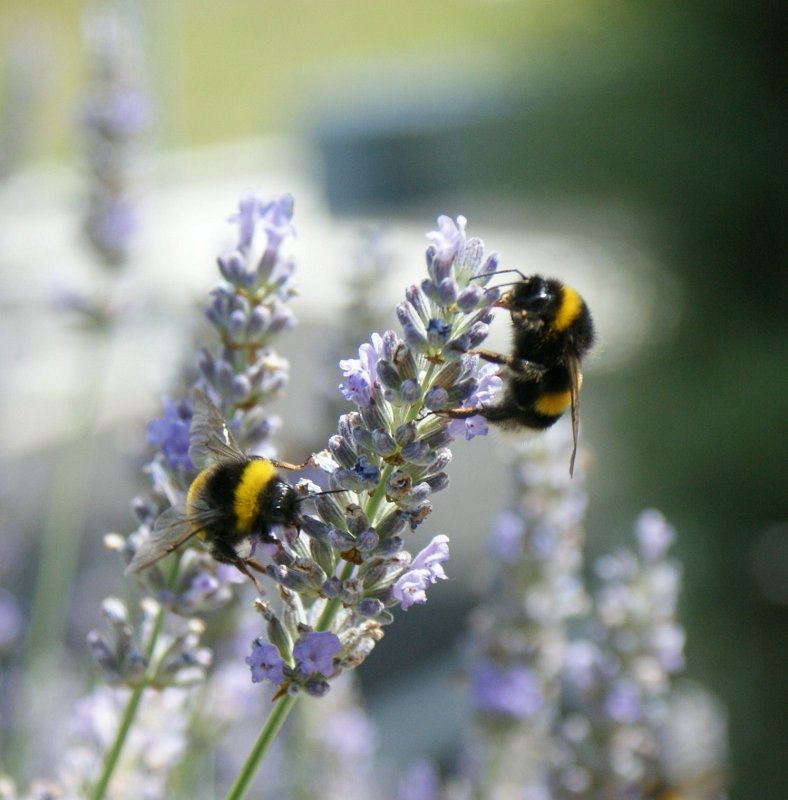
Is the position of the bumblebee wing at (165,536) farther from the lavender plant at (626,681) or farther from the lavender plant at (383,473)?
the lavender plant at (626,681)

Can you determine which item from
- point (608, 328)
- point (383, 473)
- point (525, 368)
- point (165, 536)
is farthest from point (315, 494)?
point (608, 328)

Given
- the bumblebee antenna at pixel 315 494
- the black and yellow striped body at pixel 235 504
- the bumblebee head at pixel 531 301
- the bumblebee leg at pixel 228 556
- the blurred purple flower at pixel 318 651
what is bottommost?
the blurred purple flower at pixel 318 651

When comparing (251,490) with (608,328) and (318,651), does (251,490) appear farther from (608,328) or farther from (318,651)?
(608,328)

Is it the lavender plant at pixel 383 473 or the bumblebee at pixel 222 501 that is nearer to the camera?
the lavender plant at pixel 383 473

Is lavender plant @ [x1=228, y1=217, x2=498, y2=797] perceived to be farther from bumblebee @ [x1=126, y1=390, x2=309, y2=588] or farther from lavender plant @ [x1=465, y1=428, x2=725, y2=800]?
lavender plant @ [x1=465, y1=428, x2=725, y2=800]

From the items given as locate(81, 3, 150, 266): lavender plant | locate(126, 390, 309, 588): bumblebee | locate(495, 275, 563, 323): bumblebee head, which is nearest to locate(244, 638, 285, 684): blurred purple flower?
locate(126, 390, 309, 588): bumblebee

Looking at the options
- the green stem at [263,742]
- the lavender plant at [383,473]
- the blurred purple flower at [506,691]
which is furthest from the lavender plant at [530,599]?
the green stem at [263,742]

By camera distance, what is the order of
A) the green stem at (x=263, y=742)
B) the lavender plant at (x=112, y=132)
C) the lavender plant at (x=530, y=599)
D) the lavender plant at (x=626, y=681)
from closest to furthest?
1. the green stem at (x=263, y=742)
2. the lavender plant at (x=626, y=681)
3. the lavender plant at (x=530, y=599)
4. the lavender plant at (x=112, y=132)
